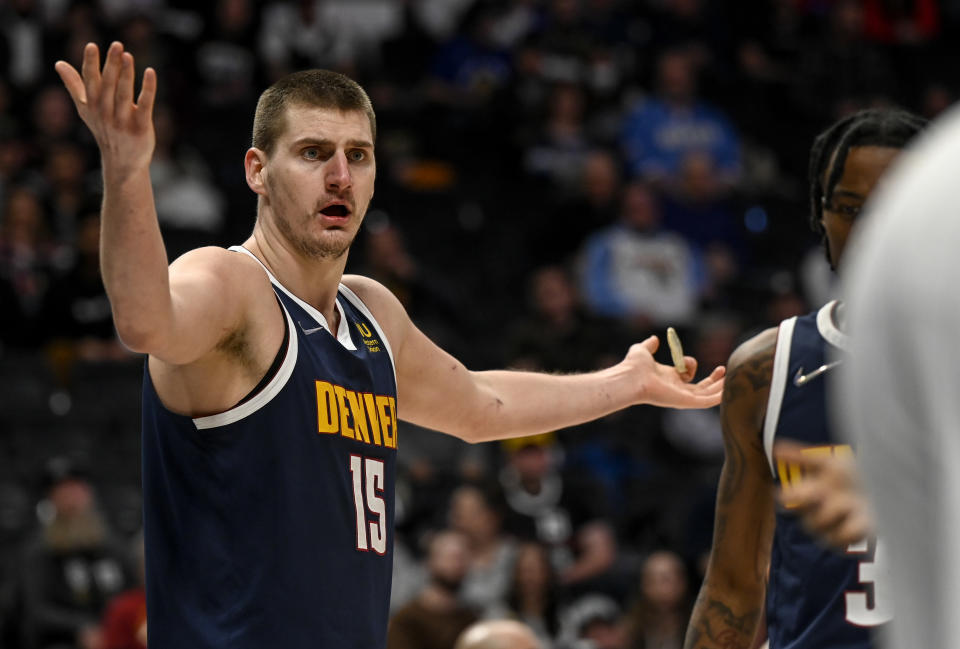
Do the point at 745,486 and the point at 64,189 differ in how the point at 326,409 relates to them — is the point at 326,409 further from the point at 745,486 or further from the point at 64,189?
the point at 64,189

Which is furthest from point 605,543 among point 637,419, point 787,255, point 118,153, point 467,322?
point 118,153

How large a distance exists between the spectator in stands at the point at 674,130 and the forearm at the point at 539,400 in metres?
9.25

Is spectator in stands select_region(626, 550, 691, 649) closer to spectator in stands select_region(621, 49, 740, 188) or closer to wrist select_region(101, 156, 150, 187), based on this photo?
spectator in stands select_region(621, 49, 740, 188)

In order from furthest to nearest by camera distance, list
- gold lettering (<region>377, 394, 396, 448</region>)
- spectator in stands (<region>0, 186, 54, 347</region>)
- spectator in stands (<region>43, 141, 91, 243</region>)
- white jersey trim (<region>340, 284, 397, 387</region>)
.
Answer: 1. spectator in stands (<region>43, 141, 91, 243</region>)
2. spectator in stands (<region>0, 186, 54, 347</region>)
3. white jersey trim (<region>340, 284, 397, 387</region>)
4. gold lettering (<region>377, 394, 396, 448</region>)

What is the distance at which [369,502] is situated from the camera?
3924mm

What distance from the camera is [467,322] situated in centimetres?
A: 1213

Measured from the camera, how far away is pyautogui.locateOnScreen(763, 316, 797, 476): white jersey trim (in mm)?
3982

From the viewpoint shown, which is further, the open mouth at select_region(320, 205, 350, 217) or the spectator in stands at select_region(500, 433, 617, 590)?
the spectator in stands at select_region(500, 433, 617, 590)

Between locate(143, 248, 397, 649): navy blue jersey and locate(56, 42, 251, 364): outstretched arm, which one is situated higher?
locate(56, 42, 251, 364): outstretched arm

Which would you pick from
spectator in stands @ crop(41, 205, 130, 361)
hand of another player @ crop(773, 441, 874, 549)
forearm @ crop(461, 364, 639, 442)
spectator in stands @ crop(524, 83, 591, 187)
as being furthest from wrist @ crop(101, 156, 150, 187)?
spectator in stands @ crop(524, 83, 591, 187)

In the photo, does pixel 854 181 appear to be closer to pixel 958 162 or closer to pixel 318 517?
pixel 318 517

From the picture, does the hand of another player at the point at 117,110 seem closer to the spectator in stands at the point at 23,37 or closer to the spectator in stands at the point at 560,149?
the spectator in stands at the point at 23,37

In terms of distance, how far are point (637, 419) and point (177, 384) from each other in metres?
8.20

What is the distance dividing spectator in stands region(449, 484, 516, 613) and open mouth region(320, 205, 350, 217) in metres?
5.86
